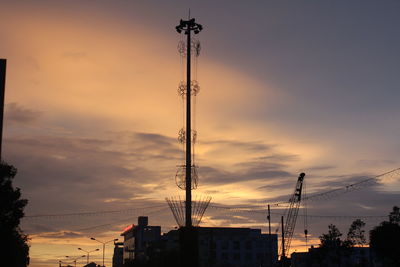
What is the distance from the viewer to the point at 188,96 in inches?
1572

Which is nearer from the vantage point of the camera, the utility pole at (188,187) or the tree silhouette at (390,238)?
the utility pole at (188,187)

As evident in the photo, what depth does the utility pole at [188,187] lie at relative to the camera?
115 feet

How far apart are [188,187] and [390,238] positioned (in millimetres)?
105831

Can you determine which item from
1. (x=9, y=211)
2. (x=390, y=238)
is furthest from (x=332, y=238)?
(x=9, y=211)

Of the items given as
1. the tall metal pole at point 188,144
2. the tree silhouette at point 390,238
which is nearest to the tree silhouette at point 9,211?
the tall metal pole at point 188,144

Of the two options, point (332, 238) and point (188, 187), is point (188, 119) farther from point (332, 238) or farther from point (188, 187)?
point (332, 238)

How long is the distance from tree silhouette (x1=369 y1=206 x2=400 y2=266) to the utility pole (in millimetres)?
105093

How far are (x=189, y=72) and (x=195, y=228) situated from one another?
11540 mm

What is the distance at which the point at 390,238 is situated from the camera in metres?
132

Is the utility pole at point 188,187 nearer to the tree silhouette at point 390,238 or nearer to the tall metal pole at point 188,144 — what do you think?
the tall metal pole at point 188,144

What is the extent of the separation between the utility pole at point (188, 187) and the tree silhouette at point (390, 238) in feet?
345

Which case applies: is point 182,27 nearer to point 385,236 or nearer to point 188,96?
point 188,96

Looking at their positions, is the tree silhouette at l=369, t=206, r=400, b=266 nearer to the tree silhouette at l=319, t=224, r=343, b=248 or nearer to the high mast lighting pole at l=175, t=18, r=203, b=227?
the tree silhouette at l=319, t=224, r=343, b=248

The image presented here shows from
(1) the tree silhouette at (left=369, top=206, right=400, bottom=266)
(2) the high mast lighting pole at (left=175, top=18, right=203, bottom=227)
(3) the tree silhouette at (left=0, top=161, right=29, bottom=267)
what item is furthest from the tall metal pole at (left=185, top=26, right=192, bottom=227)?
(1) the tree silhouette at (left=369, top=206, right=400, bottom=266)
